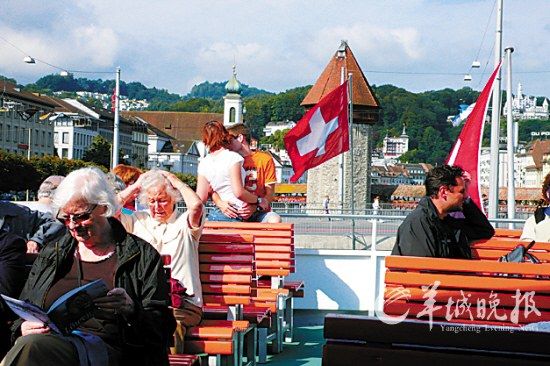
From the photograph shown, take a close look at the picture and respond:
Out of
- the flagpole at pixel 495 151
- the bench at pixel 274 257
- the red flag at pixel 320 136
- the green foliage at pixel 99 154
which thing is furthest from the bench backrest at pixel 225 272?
the green foliage at pixel 99 154

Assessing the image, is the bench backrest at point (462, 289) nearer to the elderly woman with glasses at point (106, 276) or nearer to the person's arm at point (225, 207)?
the elderly woman with glasses at point (106, 276)

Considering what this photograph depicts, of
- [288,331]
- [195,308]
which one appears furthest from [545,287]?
[288,331]

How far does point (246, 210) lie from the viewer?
10.2 metres

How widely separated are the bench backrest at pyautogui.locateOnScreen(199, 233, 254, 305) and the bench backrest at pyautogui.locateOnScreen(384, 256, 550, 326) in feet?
5.37

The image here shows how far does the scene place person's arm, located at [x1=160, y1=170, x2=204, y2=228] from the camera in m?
6.75

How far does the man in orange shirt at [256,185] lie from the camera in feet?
33.3

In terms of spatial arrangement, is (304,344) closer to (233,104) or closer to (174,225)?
(174,225)

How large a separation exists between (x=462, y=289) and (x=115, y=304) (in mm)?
2158

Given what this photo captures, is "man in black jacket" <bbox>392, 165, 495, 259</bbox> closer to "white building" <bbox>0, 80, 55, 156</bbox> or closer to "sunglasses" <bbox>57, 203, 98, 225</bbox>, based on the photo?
"sunglasses" <bbox>57, 203, 98, 225</bbox>

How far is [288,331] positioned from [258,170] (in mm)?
1554

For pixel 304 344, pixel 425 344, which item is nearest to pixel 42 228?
pixel 304 344

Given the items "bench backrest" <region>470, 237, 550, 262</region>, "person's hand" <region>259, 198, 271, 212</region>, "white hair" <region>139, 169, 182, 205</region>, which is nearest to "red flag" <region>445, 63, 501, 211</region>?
"person's hand" <region>259, 198, 271, 212</region>

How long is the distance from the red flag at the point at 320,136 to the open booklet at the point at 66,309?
13.8 metres

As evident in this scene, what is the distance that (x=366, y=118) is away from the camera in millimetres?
80000
